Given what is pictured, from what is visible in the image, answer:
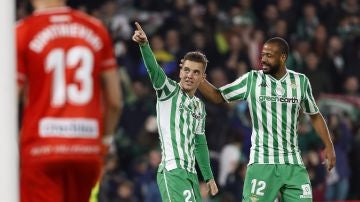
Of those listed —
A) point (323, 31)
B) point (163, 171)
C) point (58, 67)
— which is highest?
point (323, 31)

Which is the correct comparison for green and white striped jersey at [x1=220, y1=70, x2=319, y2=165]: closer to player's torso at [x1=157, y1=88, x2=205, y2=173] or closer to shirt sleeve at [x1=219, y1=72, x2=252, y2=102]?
shirt sleeve at [x1=219, y1=72, x2=252, y2=102]

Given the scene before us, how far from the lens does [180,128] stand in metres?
10.4

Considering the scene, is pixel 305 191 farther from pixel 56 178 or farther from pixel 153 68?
pixel 56 178

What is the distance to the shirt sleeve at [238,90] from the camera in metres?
10.9

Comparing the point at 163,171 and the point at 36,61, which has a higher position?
the point at 36,61

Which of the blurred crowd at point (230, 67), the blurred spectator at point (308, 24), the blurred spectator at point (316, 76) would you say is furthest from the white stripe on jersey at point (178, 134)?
the blurred spectator at point (308, 24)

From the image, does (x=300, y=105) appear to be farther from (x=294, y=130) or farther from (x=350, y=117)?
(x=350, y=117)

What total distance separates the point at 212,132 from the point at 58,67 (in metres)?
10.9

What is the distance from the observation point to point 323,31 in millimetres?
20828

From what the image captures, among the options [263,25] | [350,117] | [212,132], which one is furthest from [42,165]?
[263,25]

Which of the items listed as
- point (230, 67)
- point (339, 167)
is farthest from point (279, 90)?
point (230, 67)

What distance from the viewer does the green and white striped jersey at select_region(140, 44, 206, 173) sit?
10.3 m

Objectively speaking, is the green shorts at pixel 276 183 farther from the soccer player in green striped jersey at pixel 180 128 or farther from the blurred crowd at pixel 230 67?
the blurred crowd at pixel 230 67

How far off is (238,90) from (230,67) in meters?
8.37
